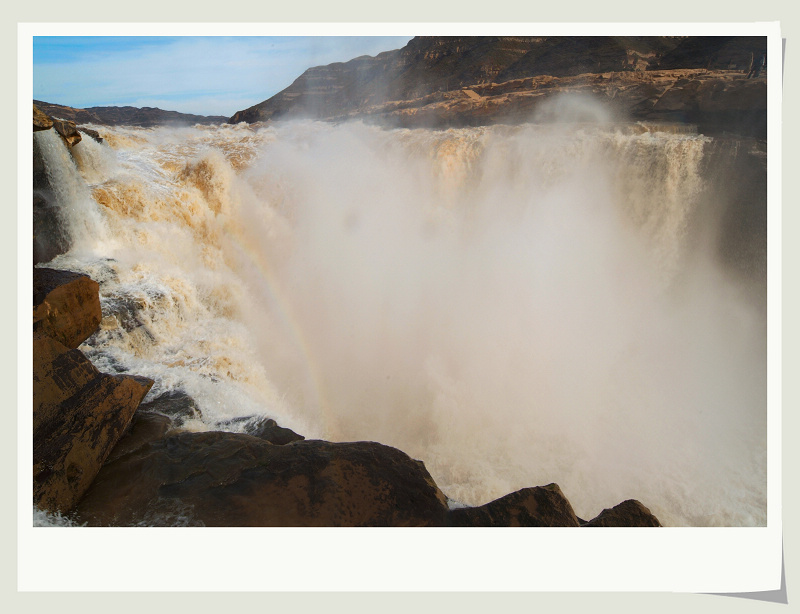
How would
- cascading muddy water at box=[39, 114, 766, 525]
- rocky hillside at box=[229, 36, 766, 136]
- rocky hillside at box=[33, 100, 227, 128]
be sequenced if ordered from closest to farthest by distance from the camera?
1. rocky hillside at box=[229, 36, 766, 136]
2. rocky hillside at box=[33, 100, 227, 128]
3. cascading muddy water at box=[39, 114, 766, 525]

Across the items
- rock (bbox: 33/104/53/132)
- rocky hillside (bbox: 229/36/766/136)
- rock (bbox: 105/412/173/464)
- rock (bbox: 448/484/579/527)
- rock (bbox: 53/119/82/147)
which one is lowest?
rock (bbox: 448/484/579/527)

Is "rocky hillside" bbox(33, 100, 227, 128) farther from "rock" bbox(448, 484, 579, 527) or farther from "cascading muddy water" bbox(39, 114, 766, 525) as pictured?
"rock" bbox(448, 484, 579, 527)

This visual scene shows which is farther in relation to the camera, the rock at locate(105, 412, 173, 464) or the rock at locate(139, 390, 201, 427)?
the rock at locate(139, 390, 201, 427)

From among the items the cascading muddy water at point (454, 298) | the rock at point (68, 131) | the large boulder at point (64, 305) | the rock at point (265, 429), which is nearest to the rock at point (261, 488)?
the rock at point (265, 429)

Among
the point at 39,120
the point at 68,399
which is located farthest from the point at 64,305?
the point at 39,120

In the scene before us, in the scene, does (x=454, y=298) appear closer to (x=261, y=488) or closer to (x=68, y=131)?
(x=261, y=488)

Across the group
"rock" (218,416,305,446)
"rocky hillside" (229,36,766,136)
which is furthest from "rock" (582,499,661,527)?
"rocky hillside" (229,36,766,136)

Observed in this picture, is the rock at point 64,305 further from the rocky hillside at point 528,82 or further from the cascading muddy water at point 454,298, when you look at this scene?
the rocky hillside at point 528,82
